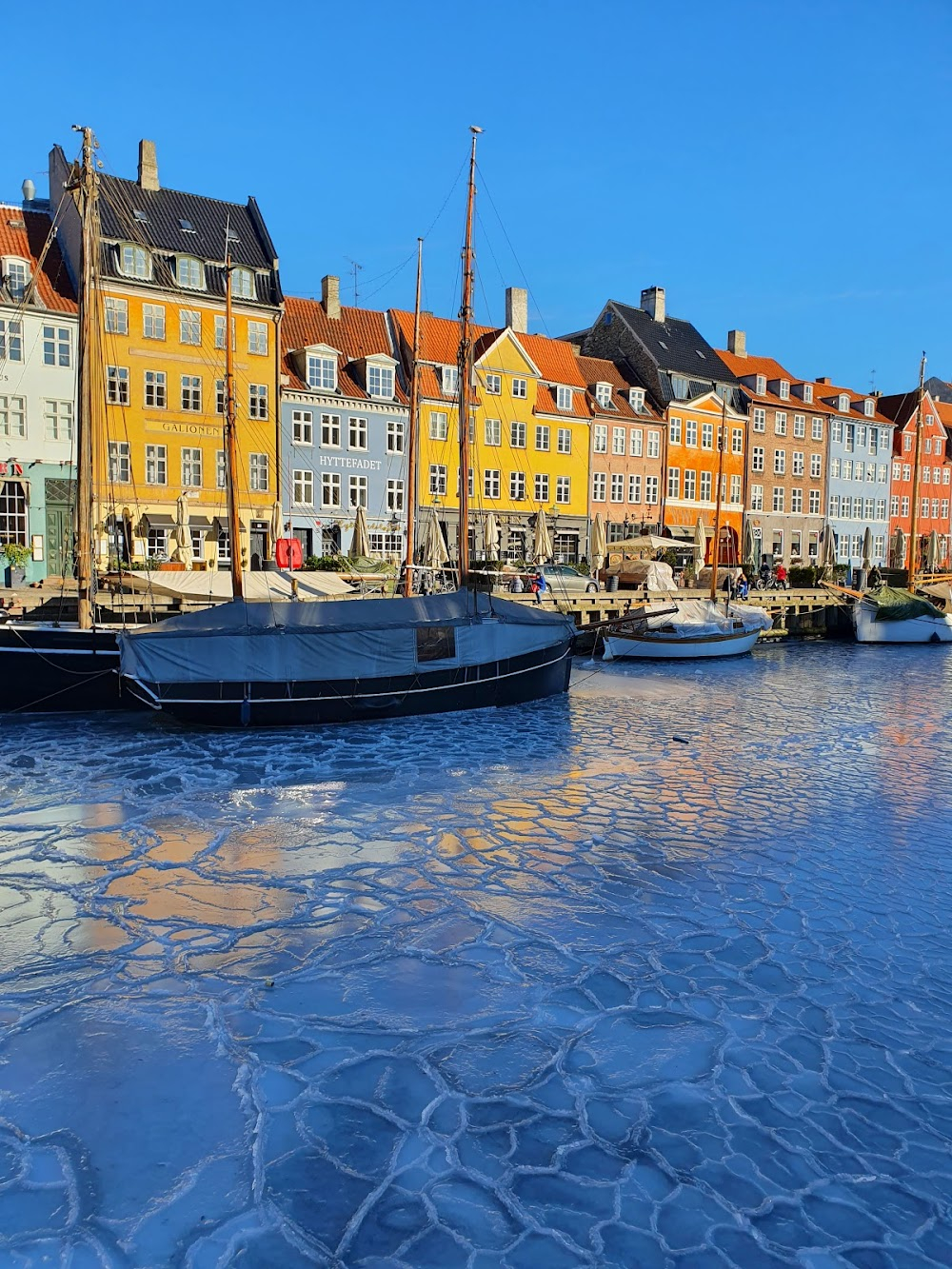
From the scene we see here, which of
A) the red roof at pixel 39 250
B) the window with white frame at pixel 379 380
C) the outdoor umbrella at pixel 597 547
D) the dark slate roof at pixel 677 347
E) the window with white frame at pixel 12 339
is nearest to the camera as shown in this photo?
the window with white frame at pixel 12 339

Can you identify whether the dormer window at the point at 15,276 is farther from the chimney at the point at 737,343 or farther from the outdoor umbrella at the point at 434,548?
the chimney at the point at 737,343

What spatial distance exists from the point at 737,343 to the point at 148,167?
1655 inches

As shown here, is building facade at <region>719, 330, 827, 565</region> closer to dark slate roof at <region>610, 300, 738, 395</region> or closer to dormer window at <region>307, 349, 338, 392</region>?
dark slate roof at <region>610, 300, 738, 395</region>

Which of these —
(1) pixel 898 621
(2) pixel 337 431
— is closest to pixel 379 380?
(2) pixel 337 431

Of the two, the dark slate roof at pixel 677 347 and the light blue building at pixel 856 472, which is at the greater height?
the dark slate roof at pixel 677 347

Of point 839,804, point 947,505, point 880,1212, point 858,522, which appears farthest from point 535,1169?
point 947,505

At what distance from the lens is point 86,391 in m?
21.0

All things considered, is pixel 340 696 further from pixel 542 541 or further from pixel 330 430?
pixel 330 430

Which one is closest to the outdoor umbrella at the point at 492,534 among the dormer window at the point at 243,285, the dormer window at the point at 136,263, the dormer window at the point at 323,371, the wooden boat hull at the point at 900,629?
the dormer window at the point at 323,371

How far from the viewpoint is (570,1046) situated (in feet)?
23.0

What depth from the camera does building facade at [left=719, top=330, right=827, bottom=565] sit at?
203ft

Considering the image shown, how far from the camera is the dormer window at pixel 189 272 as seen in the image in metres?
39.0

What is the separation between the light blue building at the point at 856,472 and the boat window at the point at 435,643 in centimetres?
5201

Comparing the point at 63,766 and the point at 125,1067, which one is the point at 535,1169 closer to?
the point at 125,1067
